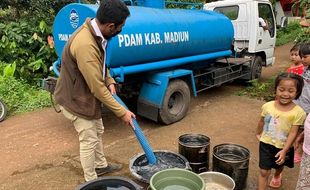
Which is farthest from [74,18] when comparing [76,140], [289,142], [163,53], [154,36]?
[289,142]

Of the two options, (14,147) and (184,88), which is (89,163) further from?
(184,88)

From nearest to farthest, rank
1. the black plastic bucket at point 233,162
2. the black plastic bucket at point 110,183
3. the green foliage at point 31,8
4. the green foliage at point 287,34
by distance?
the black plastic bucket at point 110,183, the black plastic bucket at point 233,162, the green foliage at point 31,8, the green foliage at point 287,34

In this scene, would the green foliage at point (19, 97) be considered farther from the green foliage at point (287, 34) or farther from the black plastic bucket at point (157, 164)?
the green foliage at point (287, 34)

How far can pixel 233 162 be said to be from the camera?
3.16m

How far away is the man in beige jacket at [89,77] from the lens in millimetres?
2740

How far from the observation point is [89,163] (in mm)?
3227

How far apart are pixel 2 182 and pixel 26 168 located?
36 cm

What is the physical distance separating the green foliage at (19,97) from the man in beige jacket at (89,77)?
334 cm

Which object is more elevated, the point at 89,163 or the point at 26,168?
the point at 89,163

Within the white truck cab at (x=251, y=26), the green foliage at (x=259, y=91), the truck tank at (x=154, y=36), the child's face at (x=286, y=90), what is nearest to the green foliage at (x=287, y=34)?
the white truck cab at (x=251, y=26)

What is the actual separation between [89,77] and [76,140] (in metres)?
2.19

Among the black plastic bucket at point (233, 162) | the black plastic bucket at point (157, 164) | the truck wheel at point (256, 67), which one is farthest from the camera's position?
the truck wheel at point (256, 67)

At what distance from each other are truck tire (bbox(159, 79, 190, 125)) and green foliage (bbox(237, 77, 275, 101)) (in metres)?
2.15

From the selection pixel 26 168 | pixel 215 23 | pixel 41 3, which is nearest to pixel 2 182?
pixel 26 168
